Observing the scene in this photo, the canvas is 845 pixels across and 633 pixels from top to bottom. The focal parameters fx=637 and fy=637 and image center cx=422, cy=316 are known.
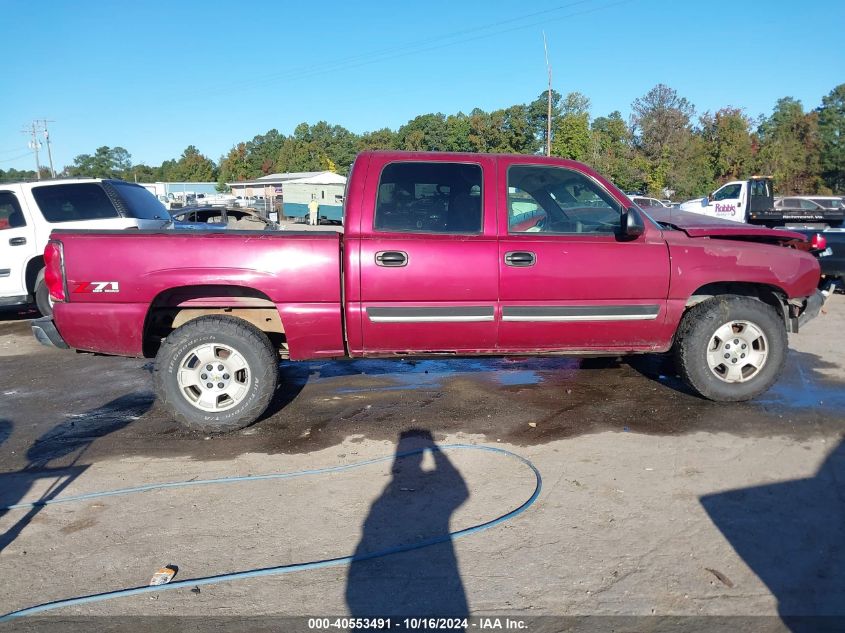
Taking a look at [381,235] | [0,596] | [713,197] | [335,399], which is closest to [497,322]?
[381,235]

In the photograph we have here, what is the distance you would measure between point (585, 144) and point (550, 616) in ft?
119

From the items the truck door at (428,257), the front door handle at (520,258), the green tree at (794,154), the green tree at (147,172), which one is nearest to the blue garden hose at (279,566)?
the truck door at (428,257)

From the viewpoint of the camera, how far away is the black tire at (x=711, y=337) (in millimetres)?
5031

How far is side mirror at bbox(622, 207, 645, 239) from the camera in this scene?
4.64 m

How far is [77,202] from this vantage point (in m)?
9.05

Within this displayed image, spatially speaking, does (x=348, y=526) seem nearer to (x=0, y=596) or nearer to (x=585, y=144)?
(x=0, y=596)

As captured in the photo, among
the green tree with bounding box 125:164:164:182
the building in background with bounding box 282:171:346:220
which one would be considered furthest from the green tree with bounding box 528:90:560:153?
the green tree with bounding box 125:164:164:182

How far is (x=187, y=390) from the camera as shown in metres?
4.71

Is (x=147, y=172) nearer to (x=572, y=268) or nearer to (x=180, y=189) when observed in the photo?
(x=180, y=189)

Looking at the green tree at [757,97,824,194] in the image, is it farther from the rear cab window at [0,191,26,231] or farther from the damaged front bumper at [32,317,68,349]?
the damaged front bumper at [32,317,68,349]

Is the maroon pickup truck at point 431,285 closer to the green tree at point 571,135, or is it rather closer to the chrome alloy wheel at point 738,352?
the chrome alloy wheel at point 738,352

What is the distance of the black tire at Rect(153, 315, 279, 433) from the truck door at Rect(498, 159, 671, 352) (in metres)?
1.82

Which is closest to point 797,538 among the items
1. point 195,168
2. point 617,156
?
point 617,156

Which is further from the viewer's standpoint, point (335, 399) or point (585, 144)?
point (585, 144)
